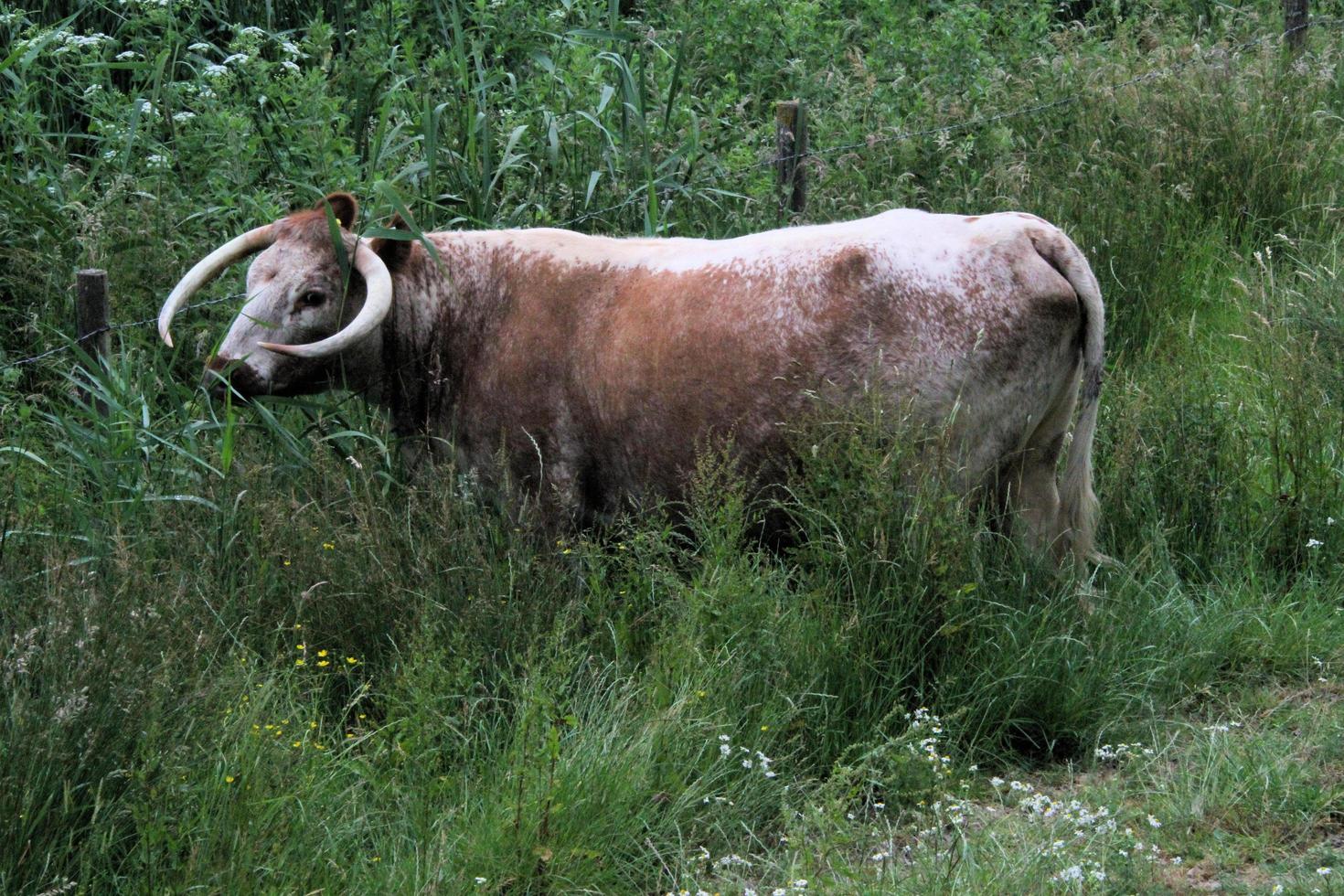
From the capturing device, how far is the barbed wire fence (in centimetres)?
628

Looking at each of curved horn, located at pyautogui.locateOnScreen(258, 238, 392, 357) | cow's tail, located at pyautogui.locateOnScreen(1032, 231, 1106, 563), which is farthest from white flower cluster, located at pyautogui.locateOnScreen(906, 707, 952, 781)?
curved horn, located at pyautogui.locateOnScreen(258, 238, 392, 357)

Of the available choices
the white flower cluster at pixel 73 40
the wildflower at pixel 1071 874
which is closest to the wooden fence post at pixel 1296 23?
the white flower cluster at pixel 73 40

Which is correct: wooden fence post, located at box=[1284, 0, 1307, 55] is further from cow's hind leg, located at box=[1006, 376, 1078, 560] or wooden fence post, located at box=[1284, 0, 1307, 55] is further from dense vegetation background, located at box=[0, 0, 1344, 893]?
cow's hind leg, located at box=[1006, 376, 1078, 560]

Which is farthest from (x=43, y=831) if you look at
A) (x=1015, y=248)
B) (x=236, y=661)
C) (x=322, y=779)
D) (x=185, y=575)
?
(x=1015, y=248)

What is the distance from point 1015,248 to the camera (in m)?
4.76

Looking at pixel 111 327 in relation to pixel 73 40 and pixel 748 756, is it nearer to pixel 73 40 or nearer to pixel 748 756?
pixel 73 40

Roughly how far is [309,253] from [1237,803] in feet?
11.2

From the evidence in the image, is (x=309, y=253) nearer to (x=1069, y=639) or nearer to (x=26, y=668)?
(x=26, y=668)

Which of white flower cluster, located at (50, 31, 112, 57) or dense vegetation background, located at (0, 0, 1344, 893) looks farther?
white flower cluster, located at (50, 31, 112, 57)

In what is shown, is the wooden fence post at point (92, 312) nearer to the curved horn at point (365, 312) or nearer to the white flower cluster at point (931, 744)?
the curved horn at point (365, 312)

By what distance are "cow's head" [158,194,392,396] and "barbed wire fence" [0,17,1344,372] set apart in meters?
0.17

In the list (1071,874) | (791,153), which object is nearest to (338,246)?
(791,153)

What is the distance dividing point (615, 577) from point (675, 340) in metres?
0.81

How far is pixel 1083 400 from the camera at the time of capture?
4848 millimetres
